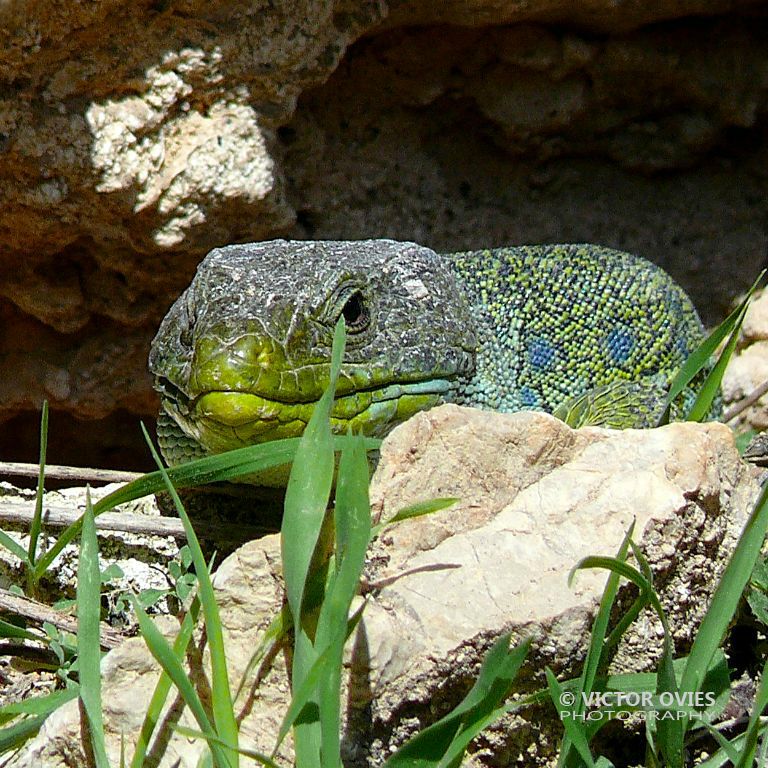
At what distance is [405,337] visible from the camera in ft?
9.55

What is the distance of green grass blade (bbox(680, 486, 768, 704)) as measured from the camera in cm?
177

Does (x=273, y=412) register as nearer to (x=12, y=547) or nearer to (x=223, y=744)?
(x=12, y=547)

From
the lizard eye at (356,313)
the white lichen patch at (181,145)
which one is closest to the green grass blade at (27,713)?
the lizard eye at (356,313)

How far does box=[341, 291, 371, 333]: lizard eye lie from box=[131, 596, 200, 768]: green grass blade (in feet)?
3.81

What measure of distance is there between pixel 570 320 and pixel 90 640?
215 centimetres

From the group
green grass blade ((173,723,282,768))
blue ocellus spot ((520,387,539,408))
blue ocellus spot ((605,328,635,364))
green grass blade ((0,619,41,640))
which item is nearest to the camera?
green grass blade ((173,723,282,768))

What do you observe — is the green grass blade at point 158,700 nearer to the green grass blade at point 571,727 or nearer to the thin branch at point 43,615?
the thin branch at point 43,615

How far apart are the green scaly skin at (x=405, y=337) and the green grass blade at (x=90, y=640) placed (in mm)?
617

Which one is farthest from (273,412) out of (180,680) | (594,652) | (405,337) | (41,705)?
(594,652)

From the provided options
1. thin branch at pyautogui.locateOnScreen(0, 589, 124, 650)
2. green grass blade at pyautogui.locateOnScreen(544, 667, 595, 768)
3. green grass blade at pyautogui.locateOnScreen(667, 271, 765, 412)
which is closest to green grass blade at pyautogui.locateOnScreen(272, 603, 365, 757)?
green grass blade at pyautogui.locateOnScreen(544, 667, 595, 768)

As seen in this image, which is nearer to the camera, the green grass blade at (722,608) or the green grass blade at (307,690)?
the green grass blade at (307,690)

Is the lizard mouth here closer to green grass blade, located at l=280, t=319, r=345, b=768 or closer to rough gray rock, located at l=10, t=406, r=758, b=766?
rough gray rock, located at l=10, t=406, r=758, b=766

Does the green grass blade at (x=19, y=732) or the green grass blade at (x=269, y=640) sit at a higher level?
the green grass blade at (x=269, y=640)

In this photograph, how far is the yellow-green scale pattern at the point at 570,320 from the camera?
3426mm
